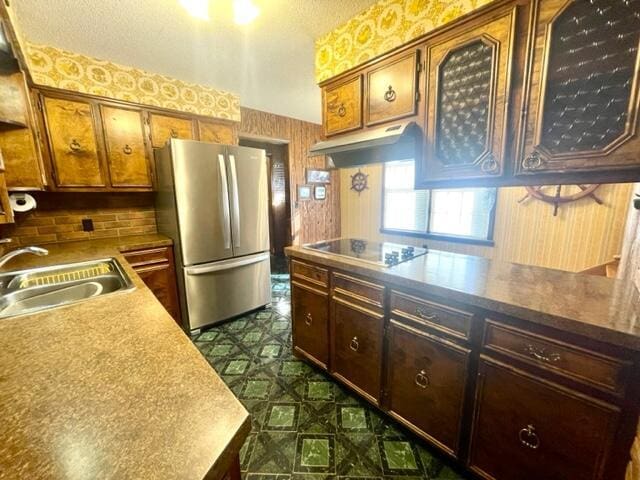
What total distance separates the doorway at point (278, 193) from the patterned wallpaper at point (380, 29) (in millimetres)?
2387

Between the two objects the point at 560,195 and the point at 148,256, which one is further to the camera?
the point at 560,195

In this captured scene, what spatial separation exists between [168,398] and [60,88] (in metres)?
2.89

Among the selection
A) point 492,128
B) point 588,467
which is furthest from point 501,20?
point 588,467

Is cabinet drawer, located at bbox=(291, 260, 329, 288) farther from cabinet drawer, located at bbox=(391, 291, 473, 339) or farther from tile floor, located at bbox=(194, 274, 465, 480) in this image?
tile floor, located at bbox=(194, 274, 465, 480)

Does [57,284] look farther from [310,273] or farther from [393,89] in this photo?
Result: [393,89]

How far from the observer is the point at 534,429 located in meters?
1.00

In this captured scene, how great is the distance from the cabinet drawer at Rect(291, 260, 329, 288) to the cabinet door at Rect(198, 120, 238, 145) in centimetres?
194

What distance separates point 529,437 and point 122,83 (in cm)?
372

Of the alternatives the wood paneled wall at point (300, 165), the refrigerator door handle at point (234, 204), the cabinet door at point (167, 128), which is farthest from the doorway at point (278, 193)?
the refrigerator door handle at point (234, 204)

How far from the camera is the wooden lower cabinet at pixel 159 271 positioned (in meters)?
2.33

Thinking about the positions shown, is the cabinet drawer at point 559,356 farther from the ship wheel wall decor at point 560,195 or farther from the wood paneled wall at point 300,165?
the wood paneled wall at point 300,165

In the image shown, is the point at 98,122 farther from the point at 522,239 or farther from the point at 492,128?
the point at 522,239

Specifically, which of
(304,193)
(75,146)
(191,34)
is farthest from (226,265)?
(304,193)

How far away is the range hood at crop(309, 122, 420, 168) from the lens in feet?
4.93
